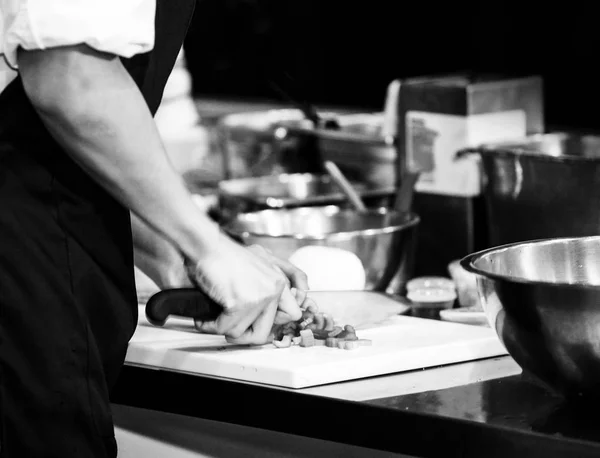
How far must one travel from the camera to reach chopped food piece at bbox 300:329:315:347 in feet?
5.63

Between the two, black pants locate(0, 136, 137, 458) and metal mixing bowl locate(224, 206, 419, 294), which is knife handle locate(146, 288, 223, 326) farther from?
metal mixing bowl locate(224, 206, 419, 294)

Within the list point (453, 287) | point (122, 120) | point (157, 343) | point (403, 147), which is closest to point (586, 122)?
point (403, 147)

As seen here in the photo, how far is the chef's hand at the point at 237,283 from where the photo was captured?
4.95ft

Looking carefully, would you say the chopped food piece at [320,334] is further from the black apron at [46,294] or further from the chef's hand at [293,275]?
the black apron at [46,294]

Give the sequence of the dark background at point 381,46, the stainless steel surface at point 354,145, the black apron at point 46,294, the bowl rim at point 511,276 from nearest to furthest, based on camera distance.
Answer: the bowl rim at point 511,276, the black apron at point 46,294, the stainless steel surface at point 354,145, the dark background at point 381,46

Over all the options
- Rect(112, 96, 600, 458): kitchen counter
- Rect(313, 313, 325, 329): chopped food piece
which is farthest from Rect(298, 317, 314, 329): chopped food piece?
Rect(112, 96, 600, 458): kitchen counter

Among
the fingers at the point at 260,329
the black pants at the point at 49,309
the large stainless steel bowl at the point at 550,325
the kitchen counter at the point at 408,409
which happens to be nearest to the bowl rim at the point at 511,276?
the large stainless steel bowl at the point at 550,325

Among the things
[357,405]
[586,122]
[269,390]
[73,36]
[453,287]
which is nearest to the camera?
[73,36]

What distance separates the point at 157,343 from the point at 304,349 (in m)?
0.26

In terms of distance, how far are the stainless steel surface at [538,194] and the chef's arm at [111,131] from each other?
35.6 inches

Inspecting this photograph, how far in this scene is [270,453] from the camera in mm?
1659

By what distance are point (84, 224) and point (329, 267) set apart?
627 mm

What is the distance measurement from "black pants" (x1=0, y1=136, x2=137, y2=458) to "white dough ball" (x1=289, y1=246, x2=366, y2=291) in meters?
0.59

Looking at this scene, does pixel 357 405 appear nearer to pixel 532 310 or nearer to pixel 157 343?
pixel 532 310
